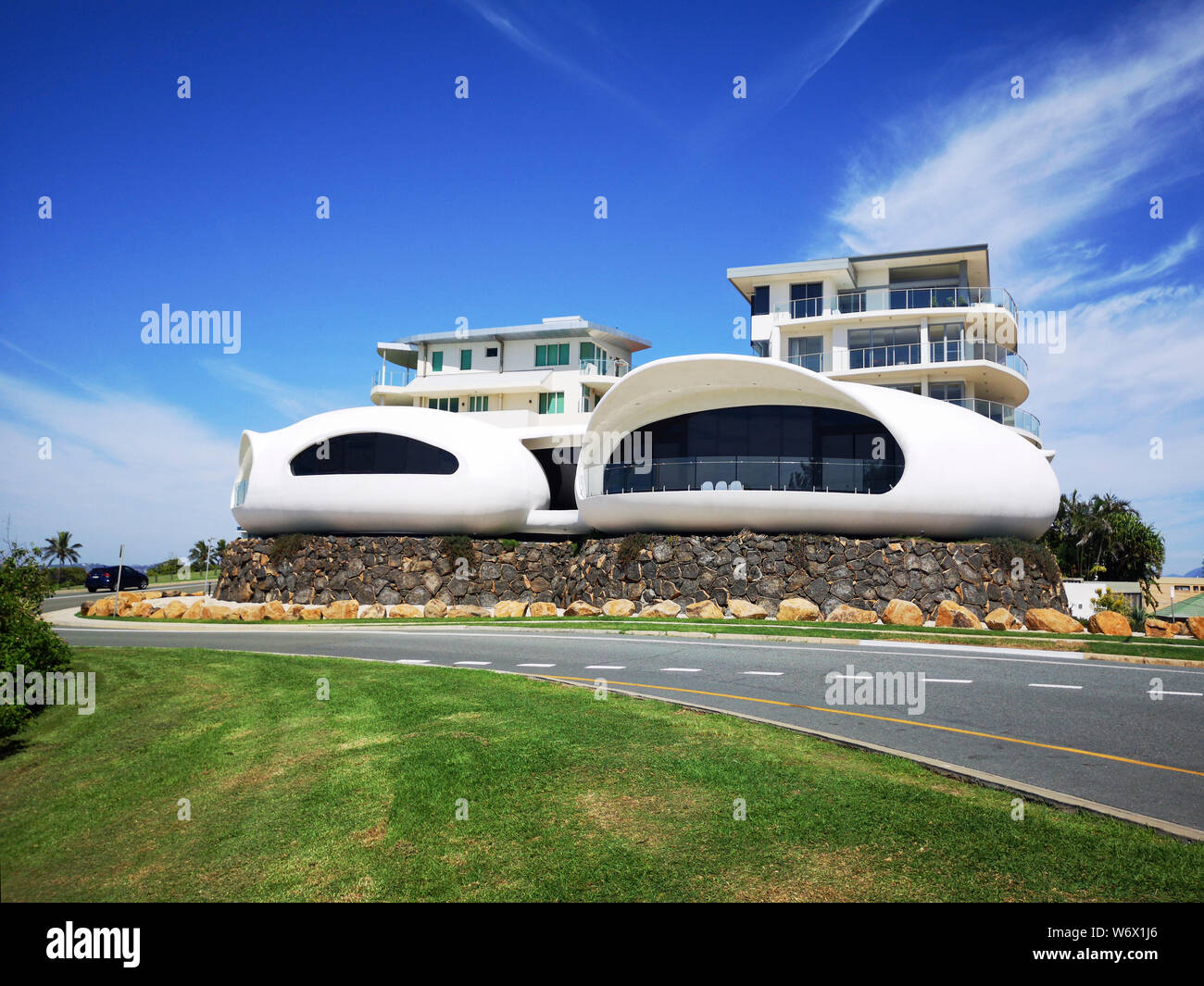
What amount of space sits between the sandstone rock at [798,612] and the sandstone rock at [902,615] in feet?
6.16

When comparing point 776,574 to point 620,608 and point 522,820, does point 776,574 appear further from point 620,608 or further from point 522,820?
point 522,820

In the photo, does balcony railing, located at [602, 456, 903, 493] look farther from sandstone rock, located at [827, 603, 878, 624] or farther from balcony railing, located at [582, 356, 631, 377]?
balcony railing, located at [582, 356, 631, 377]

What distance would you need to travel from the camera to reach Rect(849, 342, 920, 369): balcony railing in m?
36.8

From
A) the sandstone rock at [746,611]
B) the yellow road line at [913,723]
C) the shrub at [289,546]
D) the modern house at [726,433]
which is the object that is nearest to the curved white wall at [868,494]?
the modern house at [726,433]

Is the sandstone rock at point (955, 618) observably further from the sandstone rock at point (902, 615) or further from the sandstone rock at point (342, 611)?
the sandstone rock at point (342, 611)

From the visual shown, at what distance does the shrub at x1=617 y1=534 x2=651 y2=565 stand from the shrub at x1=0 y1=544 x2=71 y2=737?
1704 centimetres

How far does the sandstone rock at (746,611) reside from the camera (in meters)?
24.4

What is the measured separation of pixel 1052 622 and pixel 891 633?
6.03 metres

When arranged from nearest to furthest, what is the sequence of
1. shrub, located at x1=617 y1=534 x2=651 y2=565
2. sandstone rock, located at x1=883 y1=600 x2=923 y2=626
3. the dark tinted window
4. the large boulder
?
1. the large boulder
2. sandstone rock, located at x1=883 y1=600 x2=923 y2=626
3. shrub, located at x1=617 y1=534 x2=651 y2=565
4. the dark tinted window

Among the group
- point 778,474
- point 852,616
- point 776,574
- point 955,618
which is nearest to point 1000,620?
point 955,618

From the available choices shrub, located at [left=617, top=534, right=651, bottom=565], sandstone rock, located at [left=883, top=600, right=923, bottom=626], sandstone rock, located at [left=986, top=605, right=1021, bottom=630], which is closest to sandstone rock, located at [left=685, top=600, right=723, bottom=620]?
shrub, located at [left=617, top=534, right=651, bottom=565]
